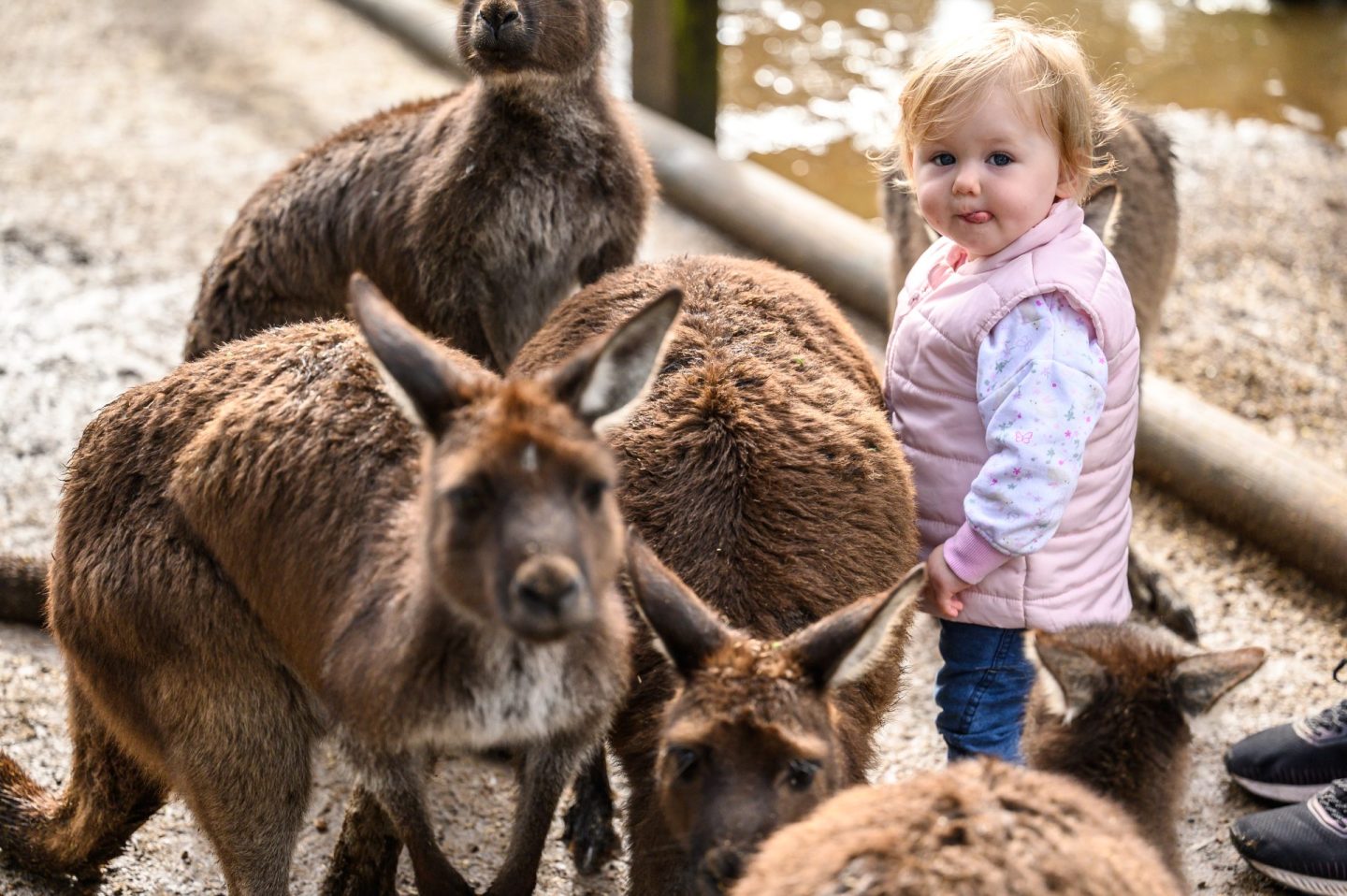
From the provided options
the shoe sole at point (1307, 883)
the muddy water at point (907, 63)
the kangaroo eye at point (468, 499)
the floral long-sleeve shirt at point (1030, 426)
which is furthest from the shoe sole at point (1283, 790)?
the muddy water at point (907, 63)

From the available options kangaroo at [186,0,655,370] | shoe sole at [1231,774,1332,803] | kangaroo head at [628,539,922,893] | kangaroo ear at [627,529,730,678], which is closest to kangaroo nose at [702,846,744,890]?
kangaroo head at [628,539,922,893]

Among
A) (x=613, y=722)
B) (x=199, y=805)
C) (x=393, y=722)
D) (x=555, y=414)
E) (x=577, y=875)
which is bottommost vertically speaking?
(x=577, y=875)

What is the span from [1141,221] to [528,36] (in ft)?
6.97

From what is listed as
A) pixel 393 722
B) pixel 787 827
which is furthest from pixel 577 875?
pixel 787 827

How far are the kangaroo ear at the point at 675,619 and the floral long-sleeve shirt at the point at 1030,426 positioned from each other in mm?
824

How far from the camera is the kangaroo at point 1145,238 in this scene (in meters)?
4.55

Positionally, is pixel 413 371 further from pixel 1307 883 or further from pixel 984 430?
pixel 1307 883

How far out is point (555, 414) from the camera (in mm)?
2500

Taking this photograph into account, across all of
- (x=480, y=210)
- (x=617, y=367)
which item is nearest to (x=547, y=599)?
(x=617, y=367)

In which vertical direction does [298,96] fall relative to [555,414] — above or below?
below

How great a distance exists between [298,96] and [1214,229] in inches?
211

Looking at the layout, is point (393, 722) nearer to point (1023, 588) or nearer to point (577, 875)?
point (577, 875)

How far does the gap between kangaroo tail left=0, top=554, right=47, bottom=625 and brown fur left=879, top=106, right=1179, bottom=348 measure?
2.97m

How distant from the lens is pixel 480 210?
441 centimetres
